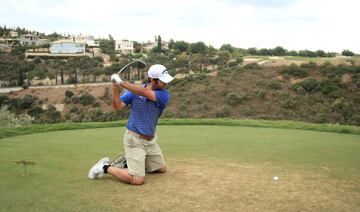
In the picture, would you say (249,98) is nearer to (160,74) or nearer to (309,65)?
(309,65)

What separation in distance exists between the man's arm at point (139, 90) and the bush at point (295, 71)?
45222mm

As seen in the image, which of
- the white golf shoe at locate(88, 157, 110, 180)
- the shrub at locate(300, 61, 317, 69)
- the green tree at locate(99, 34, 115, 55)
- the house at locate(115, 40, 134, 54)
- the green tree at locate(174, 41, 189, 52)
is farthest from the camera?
the house at locate(115, 40, 134, 54)

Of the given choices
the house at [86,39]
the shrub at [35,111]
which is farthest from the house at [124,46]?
the shrub at [35,111]

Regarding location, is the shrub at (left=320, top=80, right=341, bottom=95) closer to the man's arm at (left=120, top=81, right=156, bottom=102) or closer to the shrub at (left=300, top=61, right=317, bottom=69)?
the shrub at (left=300, top=61, right=317, bottom=69)

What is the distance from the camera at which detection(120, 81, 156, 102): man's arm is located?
5.21 metres

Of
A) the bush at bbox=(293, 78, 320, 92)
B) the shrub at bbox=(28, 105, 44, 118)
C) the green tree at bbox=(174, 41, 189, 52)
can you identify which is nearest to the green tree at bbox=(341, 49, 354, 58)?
the bush at bbox=(293, 78, 320, 92)

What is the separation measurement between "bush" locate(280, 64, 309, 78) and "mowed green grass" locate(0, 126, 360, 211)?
41.2 meters

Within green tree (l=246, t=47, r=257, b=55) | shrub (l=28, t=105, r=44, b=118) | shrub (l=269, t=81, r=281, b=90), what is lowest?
shrub (l=28, t=105, r=44, b=118)

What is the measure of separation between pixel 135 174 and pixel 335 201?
233cm

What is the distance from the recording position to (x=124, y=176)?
5.39 metres

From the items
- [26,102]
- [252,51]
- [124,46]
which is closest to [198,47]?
[252,51]

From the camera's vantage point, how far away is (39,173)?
563 cm

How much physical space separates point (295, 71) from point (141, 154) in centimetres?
4613

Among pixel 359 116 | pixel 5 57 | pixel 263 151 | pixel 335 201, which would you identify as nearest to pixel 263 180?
pixel 335 201
